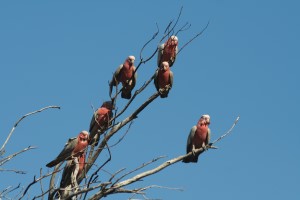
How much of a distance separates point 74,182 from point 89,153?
0.49 m

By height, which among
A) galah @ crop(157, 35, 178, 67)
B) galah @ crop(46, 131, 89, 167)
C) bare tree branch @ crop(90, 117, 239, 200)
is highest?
galah @ crop(157, 35, 178, 67)

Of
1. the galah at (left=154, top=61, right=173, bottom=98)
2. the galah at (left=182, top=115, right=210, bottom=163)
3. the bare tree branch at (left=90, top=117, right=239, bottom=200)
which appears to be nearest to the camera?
the bare tree branch at (left=90, top=117, right=239, bottom=200)

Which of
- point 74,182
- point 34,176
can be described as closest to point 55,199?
point 74,182

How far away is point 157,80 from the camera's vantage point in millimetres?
9562

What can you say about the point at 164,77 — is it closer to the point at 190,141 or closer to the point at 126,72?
the point at 126,72

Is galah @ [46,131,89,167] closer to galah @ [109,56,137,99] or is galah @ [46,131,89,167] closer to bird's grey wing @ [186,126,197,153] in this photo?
galah @ [109,56,137,99]

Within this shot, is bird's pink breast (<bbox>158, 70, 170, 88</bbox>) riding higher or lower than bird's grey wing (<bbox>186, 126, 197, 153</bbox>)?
higher

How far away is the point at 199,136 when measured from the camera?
9.14 meters

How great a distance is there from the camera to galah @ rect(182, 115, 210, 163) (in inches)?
359

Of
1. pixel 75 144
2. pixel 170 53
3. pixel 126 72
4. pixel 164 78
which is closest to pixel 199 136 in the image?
pixel 164 78

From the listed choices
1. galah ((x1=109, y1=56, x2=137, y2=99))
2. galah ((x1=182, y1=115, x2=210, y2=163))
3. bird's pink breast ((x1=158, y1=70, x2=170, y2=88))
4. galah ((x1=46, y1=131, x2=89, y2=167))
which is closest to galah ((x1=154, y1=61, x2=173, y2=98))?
bird's pink breast ((x1=158, y1=70, x2=170, y2=88))

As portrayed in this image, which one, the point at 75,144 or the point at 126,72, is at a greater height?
the point at 126,72

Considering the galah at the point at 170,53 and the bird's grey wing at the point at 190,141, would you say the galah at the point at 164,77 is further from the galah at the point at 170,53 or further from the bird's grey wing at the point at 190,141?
the bird's grey wing at the point at 190,141

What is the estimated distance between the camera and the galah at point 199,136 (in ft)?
29.9
